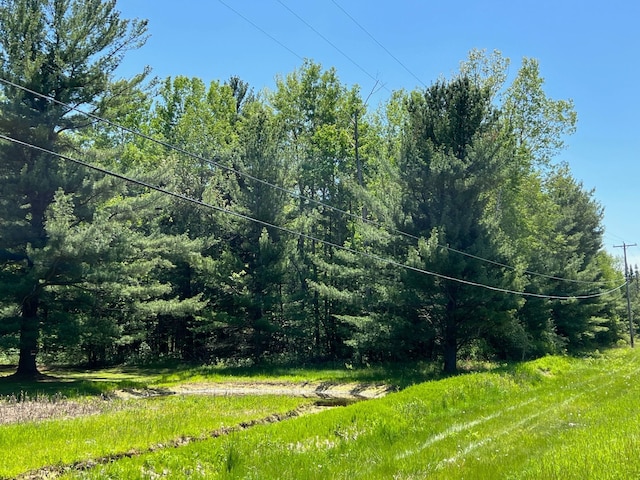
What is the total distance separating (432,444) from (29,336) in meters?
15.6

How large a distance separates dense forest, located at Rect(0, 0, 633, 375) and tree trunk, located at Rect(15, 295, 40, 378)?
2.9 inches

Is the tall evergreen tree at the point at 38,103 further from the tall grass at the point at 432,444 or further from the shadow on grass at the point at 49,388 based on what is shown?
the tall grass at the point at 432,444

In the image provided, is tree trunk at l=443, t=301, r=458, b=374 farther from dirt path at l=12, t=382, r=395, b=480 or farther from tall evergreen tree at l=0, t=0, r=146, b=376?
tall evergreen tree at l=0, t=0, r=146, b=376

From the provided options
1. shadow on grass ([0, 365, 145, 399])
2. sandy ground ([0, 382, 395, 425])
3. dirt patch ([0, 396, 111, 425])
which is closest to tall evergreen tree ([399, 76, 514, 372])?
sandy ground ([0, 382, 395, 425])

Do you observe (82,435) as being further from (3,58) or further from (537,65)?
(537,65)

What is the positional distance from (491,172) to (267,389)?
12.5 meters

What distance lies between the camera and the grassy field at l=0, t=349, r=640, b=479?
6414 millimetres

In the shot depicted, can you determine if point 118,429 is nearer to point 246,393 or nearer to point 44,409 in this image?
point 44,409

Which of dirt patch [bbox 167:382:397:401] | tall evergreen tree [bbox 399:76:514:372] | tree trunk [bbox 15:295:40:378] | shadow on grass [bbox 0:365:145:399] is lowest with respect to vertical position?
dirt patch [bbox 167:382:397:401]

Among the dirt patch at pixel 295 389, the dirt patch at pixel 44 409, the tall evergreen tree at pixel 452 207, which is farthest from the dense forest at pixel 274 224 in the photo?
the dirt patch at pixel 44 409

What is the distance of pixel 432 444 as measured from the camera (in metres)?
8.12

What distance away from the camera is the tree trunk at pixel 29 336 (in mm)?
17516

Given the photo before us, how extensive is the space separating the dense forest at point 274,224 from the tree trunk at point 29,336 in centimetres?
7

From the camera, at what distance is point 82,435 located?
8.57 m
